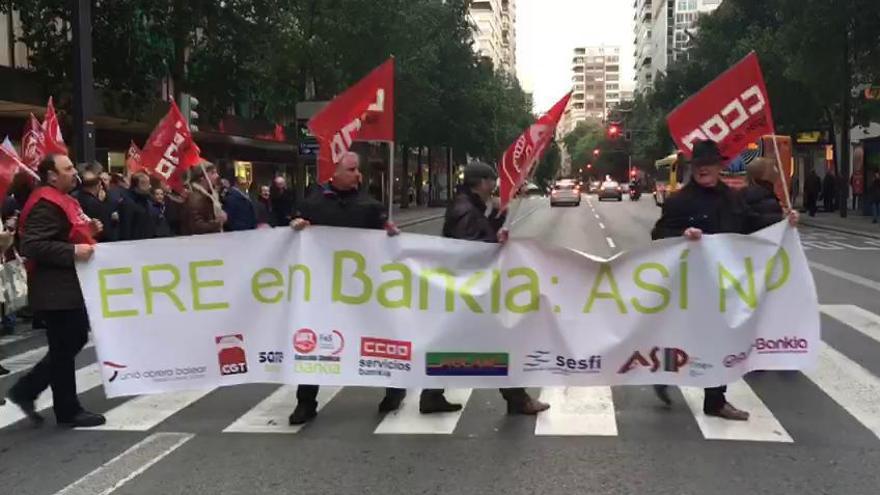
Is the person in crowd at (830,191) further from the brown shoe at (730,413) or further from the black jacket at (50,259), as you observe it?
the black jacket at (50,259)

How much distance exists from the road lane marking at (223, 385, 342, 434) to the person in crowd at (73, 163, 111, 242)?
2723 millimetres

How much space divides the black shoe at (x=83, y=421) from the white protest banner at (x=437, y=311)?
260 mm

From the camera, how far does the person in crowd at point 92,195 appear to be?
8.12 meters

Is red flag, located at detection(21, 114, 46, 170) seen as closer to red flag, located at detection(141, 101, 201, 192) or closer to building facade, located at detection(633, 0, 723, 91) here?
red flag, located at detection(141, 101, 201, 192)

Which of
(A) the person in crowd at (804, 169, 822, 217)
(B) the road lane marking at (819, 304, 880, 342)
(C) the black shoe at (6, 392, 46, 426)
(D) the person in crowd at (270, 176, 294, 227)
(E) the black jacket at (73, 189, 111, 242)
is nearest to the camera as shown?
(C) the black shoe at (6, 392, 46, 426)

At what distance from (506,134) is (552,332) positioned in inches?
2119

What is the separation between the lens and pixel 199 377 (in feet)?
20.1

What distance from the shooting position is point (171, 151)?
9406 mm

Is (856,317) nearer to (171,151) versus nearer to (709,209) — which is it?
(709,209)

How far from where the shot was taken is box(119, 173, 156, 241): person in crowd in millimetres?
10305

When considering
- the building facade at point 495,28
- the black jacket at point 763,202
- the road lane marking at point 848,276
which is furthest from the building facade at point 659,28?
the black jacket at point 763,202

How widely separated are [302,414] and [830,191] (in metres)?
34.5

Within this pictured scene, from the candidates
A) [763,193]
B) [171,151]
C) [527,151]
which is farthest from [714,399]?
[171,151]

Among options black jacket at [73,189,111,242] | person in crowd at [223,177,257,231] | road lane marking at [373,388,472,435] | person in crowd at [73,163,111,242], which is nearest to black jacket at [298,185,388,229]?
road lane marking at [373,388,472,435]
